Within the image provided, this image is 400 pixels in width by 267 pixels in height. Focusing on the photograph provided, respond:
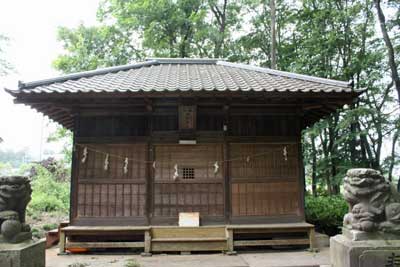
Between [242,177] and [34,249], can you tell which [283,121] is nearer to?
[242,177]

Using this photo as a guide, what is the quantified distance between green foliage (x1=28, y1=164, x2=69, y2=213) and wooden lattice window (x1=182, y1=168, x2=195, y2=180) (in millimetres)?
7515

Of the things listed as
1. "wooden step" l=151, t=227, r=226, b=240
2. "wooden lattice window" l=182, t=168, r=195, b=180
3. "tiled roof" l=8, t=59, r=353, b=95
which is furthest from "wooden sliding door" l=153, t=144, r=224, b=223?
"tiled roof" l=8, t=59, r=353, b=95

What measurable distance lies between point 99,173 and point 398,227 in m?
5.34

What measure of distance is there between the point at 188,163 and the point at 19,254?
11.7 feet

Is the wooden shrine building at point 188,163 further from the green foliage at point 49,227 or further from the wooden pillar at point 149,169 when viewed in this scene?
the green foliage at point 49,227

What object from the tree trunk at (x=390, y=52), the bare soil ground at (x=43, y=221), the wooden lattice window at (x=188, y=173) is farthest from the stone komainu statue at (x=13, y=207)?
the tree trunk at (x=390, y=52)

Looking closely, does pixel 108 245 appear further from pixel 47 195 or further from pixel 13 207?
pixel 47 195

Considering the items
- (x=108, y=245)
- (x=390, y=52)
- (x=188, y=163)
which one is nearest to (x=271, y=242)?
(x=188, y=163)

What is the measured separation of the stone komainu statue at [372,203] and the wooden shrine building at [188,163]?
2666mm

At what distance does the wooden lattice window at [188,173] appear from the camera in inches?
265

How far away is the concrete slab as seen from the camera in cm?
542

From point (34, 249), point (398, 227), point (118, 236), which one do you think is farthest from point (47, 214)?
point (398, 227)

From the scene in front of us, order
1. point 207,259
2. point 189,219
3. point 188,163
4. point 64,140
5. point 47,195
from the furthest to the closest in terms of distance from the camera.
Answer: point 64,140 < point 47,195 < point 188,163 < point 189,219 < point 207,259

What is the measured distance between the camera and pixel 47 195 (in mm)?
13680
